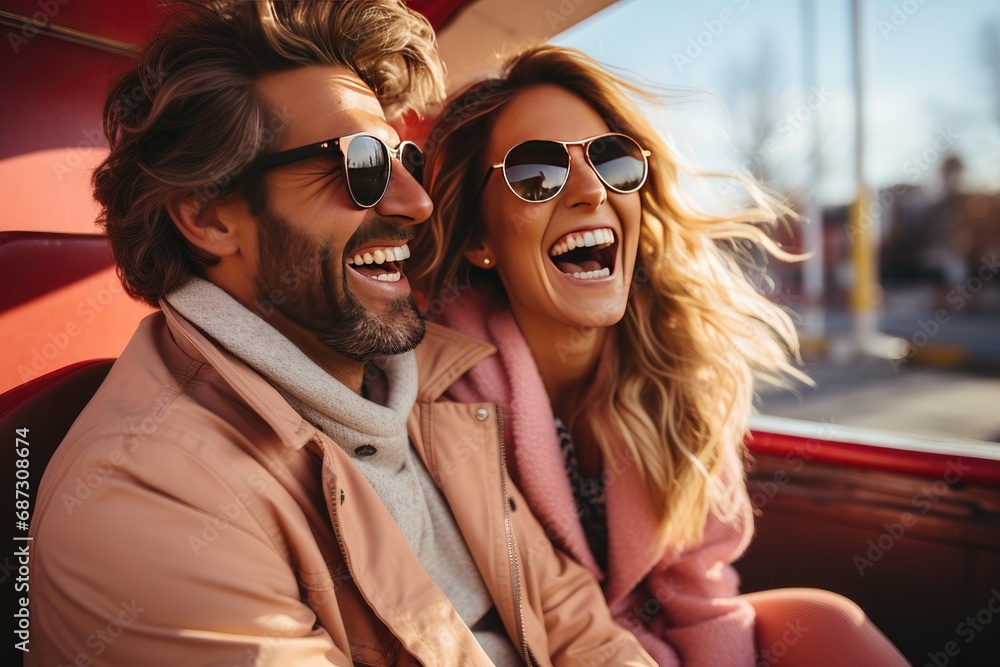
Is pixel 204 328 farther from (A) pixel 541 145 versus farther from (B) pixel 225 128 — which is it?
(A) pixel 541 145

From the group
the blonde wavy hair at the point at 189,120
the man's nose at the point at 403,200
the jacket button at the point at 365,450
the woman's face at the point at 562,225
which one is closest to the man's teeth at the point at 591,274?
the woman's face at the point at 562,225

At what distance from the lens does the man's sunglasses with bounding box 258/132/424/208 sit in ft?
4.54

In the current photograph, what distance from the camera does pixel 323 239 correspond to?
1404mm

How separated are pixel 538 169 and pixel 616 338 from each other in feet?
1.98

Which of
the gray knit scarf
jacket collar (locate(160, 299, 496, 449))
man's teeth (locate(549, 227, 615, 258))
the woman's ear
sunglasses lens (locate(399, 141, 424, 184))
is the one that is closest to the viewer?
jacket collar (locate(160, 299, 496, 449))

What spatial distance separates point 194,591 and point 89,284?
38.5 inches

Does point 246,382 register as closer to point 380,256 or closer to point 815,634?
point 380,256

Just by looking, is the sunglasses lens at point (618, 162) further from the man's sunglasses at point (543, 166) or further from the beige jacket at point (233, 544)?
the beige jacket at point (233, 544)

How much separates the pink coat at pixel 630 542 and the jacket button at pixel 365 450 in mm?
410

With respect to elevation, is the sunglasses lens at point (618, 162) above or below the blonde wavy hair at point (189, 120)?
below

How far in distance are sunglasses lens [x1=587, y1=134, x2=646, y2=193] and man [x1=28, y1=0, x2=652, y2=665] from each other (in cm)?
50

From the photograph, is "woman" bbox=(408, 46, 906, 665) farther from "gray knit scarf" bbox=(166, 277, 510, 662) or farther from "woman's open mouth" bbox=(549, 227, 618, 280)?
"gray knit scarf" bbox=(166, 277, 510, 662)

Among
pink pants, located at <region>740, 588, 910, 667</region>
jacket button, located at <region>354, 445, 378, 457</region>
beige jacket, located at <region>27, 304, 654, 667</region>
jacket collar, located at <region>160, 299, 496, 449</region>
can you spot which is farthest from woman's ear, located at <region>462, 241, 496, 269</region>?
pink pants, located at <region>740, 588, 910, 667</region>

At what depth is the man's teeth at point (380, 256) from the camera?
1480 mm
